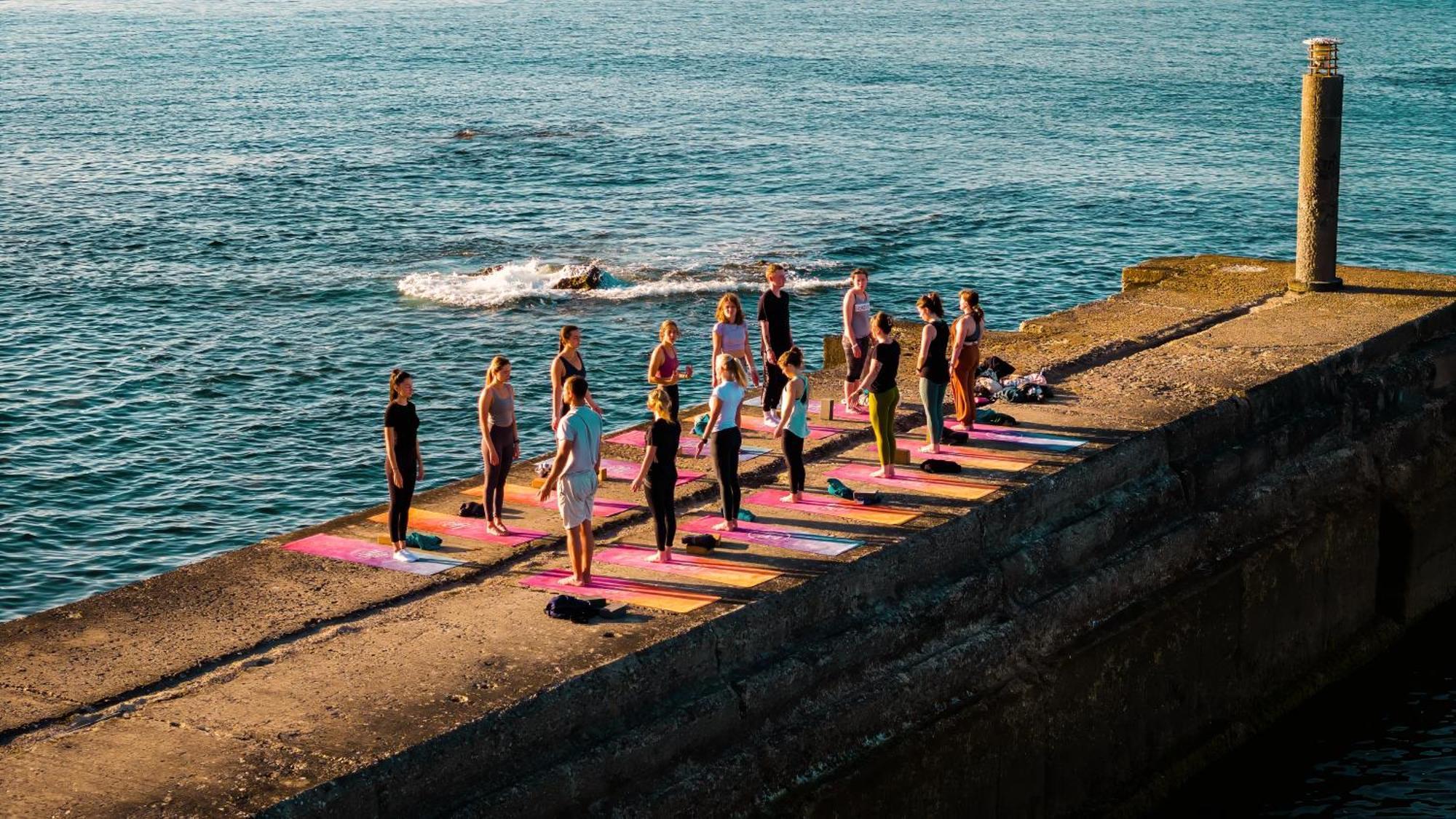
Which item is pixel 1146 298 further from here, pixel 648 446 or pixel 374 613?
pixel 374 613

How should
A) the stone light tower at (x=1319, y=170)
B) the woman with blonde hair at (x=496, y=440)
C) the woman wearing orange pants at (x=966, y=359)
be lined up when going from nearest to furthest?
1. the woman with blonde hair at (x=496, y=440)
2. the woman wearing orange pants at (x=966, y=359)
3. the stone light tower at (x=1319, y=170)

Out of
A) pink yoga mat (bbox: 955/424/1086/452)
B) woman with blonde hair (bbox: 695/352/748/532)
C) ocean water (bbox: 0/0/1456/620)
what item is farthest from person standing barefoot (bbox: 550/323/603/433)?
ocean water (bbox: 0/0/1456/620)

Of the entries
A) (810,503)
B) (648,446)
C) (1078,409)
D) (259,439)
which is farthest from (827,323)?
(648,446)

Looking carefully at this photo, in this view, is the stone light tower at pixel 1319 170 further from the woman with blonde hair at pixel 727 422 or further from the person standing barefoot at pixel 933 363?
the woman with blonde hair at pixel 727 422

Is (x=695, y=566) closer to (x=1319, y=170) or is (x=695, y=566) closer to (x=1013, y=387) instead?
(x=1013, y=387)

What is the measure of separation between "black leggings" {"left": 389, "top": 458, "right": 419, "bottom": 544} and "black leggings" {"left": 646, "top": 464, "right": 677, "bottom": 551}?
2253 millimetres

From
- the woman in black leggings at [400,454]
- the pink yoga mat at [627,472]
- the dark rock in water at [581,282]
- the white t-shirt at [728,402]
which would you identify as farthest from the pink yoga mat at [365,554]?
the dark rock in water at [581,282]

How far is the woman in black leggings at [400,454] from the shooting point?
50.8ft

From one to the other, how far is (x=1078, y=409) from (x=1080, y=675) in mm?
4822

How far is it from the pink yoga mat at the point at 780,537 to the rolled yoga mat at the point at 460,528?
5.12 feet

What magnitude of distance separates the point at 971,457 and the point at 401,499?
6233 millimetres

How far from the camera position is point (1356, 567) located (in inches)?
812

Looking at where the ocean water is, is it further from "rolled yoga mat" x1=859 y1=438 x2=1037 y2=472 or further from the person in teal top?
the person in teal top

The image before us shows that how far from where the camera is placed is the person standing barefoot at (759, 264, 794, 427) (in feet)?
65.3
